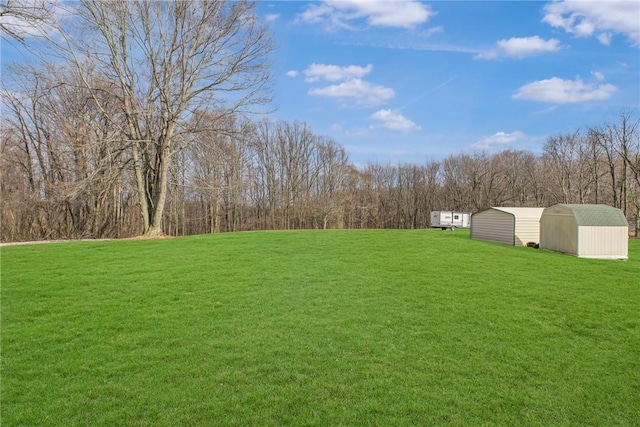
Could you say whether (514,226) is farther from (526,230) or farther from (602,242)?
(602,242)

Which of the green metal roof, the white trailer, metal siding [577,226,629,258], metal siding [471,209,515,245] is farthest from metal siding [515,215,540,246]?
the white trailer

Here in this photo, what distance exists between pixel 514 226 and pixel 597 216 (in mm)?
3501

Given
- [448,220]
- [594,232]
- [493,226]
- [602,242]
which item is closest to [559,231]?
[594,232]

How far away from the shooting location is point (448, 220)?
31.4m

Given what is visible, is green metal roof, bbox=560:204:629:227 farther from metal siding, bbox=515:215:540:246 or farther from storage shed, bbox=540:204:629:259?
metal siding, bbox=515:215:540:246

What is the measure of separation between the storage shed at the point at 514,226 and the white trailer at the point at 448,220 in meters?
13.3

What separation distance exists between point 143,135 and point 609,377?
1827 cm

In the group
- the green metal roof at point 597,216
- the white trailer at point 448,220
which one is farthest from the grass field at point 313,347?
the white trailer at point 448,220

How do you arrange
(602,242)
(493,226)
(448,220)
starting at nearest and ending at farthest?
1. (602,242)
2. (493,226)
3. (448,220)

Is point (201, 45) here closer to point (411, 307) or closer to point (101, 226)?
point (101, 226)

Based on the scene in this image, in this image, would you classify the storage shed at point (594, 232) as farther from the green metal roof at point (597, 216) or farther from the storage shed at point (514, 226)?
the storage shed at point (514, 226)

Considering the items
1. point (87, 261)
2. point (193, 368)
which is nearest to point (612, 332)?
point (193, 368)

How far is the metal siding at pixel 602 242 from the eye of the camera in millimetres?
12547

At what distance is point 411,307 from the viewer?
5.93 m
